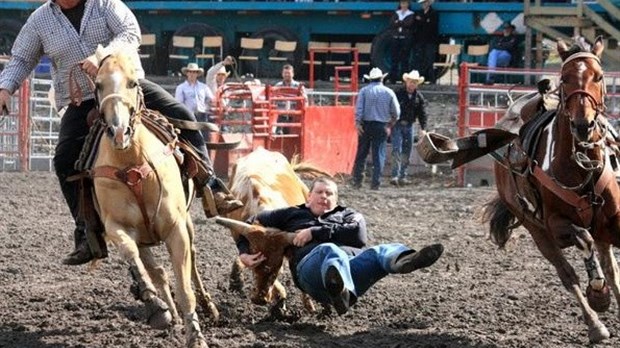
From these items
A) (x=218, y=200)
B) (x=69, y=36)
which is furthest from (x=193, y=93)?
(x=69, y=36)

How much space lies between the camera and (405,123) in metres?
18.9

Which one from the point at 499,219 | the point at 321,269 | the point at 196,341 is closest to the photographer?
the point at 196,341

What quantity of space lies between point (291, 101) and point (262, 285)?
459 inches

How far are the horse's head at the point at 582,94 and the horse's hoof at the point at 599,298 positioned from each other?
0.81m

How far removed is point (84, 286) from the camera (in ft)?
28.9

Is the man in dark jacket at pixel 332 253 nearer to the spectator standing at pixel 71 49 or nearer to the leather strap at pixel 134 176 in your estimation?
the leather strap at pixel 134 176

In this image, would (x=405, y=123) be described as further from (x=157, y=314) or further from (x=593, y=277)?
(x=157, y=314)

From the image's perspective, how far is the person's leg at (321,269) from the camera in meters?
6.96

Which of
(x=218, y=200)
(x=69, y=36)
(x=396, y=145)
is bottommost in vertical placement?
(x=396, y=145)

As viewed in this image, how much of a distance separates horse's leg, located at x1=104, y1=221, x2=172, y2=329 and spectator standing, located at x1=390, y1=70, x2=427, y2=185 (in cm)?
1189

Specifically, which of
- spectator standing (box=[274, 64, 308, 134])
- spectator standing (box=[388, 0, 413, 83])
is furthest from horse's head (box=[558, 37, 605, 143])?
spectator standing (box=[388, 0, 413, 83])

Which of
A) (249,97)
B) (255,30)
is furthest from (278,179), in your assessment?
(255,30)

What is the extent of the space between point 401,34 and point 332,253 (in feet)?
54.2

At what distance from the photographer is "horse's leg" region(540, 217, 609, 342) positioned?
283 inches
